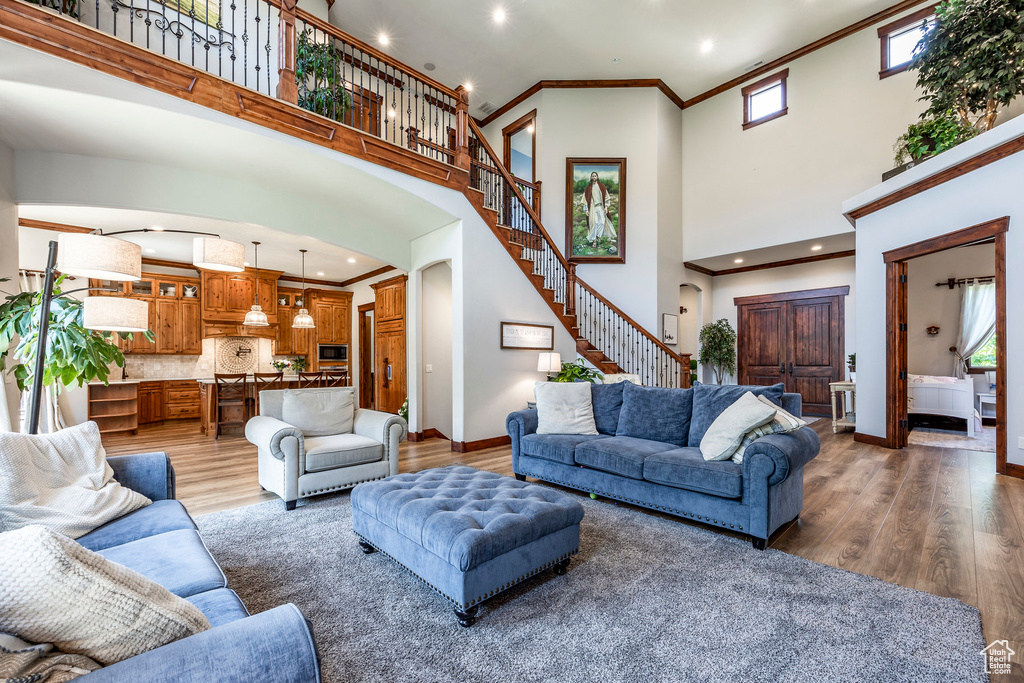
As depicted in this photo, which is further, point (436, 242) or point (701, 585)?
point (436, 242)

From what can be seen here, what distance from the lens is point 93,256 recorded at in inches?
93.7

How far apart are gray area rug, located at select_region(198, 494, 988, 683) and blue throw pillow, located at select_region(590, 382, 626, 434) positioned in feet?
4.22

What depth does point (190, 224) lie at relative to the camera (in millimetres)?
6363

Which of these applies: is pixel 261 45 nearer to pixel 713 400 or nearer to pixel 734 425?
pixel 713 400

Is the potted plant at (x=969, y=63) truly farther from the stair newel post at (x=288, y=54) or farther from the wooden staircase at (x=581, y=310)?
the stair newel post at (x=288, y=54)

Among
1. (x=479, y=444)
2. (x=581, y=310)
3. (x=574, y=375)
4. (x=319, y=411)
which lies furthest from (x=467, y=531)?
(x=581, y=310)

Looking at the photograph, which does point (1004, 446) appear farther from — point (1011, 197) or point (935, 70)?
point (935, 70)

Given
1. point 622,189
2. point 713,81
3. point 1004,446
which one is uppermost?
point 713,81

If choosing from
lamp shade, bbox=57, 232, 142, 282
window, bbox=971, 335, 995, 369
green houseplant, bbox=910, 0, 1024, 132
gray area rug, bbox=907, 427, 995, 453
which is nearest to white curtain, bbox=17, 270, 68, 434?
lamp shade, bbox=57, 232, 142, 282

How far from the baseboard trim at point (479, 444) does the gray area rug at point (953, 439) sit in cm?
517

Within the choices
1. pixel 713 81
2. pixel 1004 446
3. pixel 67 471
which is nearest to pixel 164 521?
pixel 67 471

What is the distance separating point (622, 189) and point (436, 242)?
12.3 feet

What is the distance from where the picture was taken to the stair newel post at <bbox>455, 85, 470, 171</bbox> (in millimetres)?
5246

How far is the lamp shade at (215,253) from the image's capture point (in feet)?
10.2
